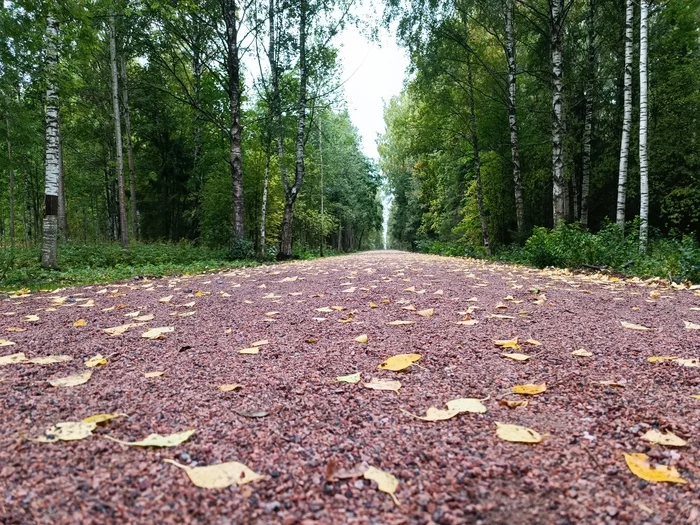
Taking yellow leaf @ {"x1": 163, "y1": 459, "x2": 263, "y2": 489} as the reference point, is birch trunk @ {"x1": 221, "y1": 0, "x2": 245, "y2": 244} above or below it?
above

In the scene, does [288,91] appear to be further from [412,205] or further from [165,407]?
[412,205]

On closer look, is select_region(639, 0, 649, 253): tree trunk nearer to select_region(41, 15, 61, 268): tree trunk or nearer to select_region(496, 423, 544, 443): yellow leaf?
select_region(496, 423, 544, 443): yellow leaf

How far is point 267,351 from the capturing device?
1.99m

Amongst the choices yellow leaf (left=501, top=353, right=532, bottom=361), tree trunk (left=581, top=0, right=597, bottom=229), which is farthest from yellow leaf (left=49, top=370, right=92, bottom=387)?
tree trunk (left=581, top=0, right=597, bottom=229)

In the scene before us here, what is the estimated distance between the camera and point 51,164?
646cm

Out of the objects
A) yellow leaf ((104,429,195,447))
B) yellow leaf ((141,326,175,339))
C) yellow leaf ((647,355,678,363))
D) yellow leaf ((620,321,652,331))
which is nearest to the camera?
yellow leaf ((104,429,195,447))

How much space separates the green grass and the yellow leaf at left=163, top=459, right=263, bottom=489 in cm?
518

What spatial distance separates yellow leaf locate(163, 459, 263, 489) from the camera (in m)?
0.87

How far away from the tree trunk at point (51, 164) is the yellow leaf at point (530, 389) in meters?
7.60

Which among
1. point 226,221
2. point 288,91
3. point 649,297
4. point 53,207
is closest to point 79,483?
point 649,297

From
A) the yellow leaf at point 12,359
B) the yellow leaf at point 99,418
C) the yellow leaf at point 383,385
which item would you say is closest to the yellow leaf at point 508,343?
the yellow leaf at point 383,385

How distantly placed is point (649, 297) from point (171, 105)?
19306 mm

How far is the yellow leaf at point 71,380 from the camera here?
1488mm

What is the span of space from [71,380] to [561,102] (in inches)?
414
